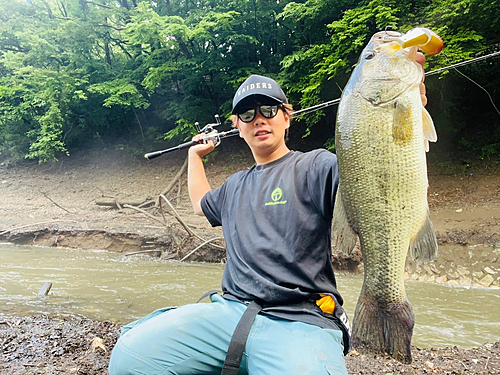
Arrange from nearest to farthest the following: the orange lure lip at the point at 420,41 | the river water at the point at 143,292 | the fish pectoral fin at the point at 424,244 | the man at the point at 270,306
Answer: the orange lure lip at the point at 420,41 < the fish pectoral fin at the point at 424,244 < the man at the point at 270,306 < the river water at the point at 143,292

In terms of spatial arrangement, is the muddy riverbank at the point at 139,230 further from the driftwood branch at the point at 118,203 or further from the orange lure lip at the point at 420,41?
the orange lure lip at the point at 420,41

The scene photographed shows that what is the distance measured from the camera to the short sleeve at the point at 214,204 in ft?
8.05

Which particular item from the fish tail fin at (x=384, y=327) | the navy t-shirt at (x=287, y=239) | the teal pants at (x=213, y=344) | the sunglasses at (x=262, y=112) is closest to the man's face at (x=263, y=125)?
the sunglasses at (x=262, y=112)

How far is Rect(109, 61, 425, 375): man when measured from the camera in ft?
5.51

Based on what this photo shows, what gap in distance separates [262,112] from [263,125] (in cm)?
8

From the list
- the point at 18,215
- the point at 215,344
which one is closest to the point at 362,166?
the point at 215,344

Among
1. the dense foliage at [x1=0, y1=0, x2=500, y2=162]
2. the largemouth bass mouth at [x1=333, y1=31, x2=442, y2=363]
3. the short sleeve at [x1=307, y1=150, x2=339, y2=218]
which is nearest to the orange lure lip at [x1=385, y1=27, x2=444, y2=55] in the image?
the largemouth bass mouth at [x1=333, y1=31, x2=442, y2=363]

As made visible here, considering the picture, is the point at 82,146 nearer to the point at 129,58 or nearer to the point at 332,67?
the point at 129,58

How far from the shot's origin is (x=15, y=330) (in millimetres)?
3787

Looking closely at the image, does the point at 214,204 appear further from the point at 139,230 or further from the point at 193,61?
the point at 193,61

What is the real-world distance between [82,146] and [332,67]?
16775mm

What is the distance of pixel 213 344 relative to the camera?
1.83m

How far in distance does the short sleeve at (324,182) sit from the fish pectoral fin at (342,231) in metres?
0.17

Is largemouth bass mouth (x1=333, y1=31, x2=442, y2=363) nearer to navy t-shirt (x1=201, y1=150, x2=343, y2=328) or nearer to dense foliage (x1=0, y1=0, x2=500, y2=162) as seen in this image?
navy t-shirt (x1=201, y1=150, x2=343, y2=328)
